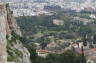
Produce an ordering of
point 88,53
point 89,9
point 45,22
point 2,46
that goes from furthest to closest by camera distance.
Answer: point 89,9
point 45,22
point 88,53
point 2,46

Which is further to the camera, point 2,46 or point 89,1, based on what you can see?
point 89,1

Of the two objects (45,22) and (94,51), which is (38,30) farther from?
(94,51)

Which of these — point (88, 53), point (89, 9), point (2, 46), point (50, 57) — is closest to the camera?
point (2, 46)

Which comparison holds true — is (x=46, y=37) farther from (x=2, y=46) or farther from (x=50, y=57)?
(x=2, y=46)

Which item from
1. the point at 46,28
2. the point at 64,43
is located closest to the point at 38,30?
the point at 46,28

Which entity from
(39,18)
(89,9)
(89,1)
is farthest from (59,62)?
(89,1)

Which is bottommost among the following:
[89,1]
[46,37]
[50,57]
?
[89,1]

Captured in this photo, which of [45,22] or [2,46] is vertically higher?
[2,46]

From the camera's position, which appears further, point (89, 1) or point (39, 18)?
point (89, 1)

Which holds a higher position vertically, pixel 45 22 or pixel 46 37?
pixel 46 37
